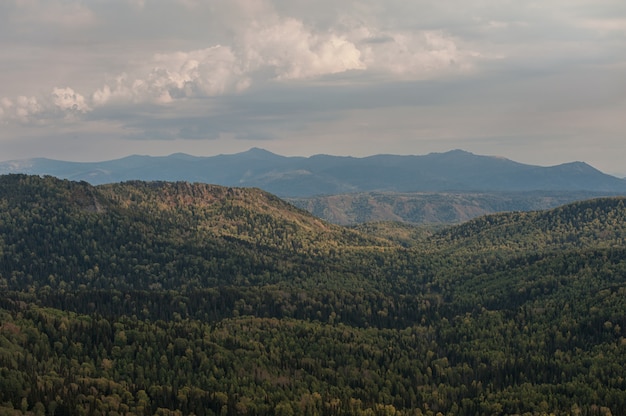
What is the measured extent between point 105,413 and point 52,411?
49.9 ft

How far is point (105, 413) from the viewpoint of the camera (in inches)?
7844

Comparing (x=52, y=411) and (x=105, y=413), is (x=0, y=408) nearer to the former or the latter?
(x=52, y=411)

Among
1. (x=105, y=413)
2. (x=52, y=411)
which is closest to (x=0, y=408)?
(x=52, y=411)

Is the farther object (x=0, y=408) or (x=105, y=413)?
(x=105, y=413)

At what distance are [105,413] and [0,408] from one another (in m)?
29.3

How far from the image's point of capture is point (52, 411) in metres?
196

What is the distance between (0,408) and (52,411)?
1511 centimetres
